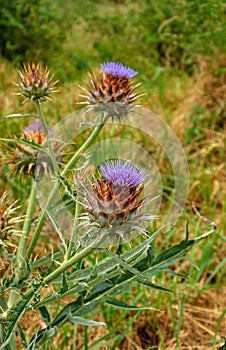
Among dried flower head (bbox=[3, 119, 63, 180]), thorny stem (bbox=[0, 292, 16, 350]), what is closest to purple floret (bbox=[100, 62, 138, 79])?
dried flower head (bbox=[3, 119, 63, 180])

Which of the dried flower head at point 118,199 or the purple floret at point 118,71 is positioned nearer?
the dried flower head at point 118,199

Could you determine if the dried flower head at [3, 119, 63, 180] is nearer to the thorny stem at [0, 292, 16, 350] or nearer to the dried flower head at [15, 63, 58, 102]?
the dried flower head at [15, 63, 58, 102]

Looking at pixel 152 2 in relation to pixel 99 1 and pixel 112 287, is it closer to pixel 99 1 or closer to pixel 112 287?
pixel 99 1

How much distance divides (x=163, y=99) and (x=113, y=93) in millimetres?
2163

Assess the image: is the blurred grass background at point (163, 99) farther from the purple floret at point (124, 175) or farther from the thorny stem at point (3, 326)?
→ the purple floret at point (124, 175)

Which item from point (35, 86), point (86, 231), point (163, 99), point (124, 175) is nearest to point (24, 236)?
Result: point (86, 231)

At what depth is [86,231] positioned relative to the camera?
991 millimetres

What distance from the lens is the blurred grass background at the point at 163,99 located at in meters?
1.74

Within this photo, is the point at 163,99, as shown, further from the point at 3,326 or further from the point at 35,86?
the point at 3,326

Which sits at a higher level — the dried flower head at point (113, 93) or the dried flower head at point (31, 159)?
the dried flower head at point (113, 93)

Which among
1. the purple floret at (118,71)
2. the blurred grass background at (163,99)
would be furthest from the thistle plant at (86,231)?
the blurred grass background at (163,99)

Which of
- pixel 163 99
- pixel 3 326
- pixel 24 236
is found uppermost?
pixel 163 99

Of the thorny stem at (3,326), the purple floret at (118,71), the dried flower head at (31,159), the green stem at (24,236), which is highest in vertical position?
the purple floret at (118,71)

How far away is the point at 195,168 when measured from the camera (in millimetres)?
2725
